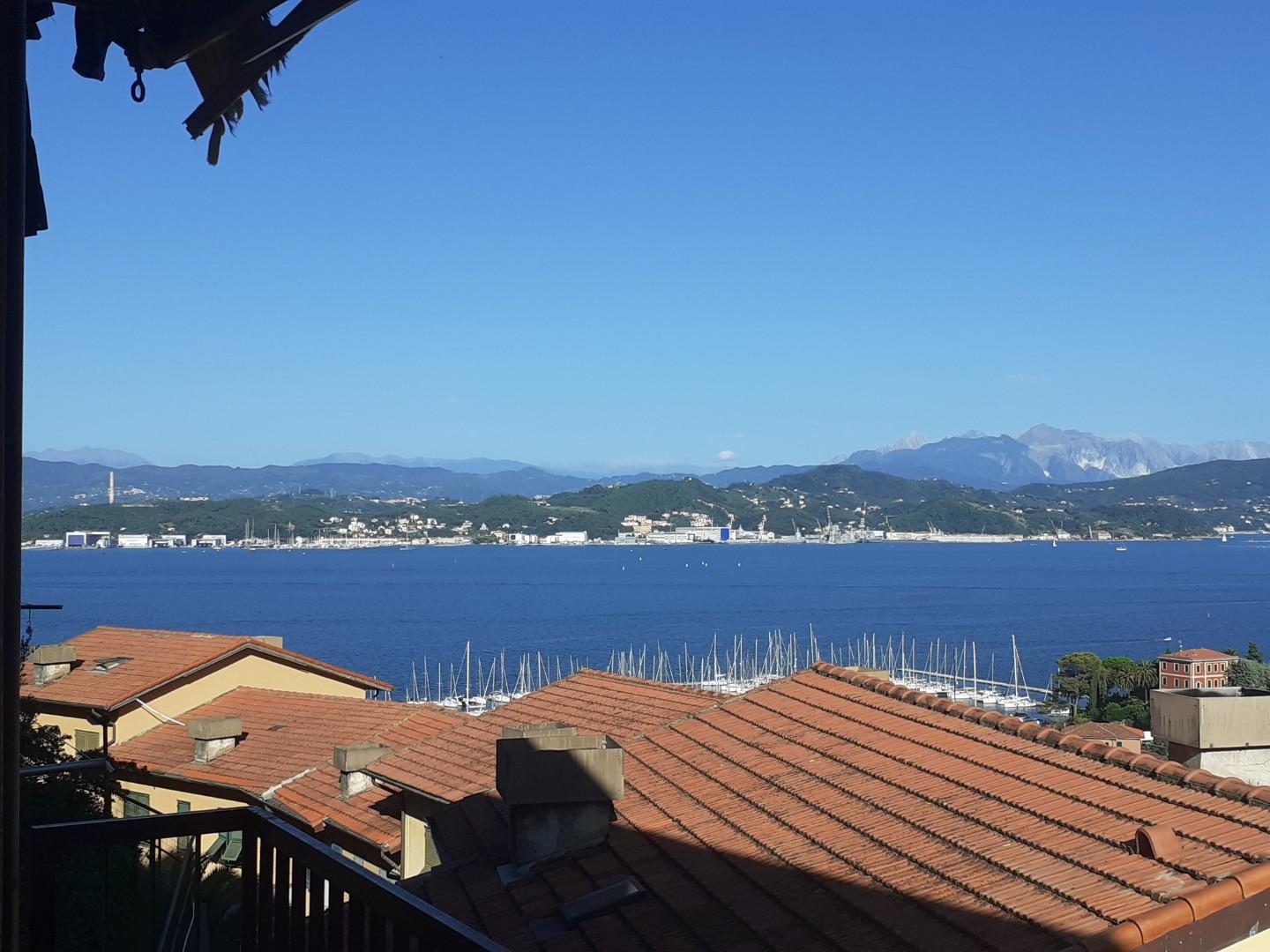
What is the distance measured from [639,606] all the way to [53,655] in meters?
106

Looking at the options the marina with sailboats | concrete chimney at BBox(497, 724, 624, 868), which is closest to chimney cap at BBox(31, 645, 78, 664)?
concrete chimney at BBox(497, 724, 624, 868)

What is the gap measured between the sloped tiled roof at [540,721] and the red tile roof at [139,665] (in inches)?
349

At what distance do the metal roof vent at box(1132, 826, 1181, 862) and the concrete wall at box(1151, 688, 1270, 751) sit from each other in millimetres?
2067

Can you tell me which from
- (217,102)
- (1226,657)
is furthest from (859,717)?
(1226,657)

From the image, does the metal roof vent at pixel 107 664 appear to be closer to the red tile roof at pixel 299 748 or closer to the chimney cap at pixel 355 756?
the red tile roof at pixel 299 748

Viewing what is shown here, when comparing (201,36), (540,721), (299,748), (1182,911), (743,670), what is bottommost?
(743,670)

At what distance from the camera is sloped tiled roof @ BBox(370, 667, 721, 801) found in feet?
34.3

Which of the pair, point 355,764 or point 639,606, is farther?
point 639,606

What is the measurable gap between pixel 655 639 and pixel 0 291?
96891 mm

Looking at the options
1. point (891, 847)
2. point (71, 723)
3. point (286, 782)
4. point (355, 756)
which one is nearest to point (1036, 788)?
point (891, 847)

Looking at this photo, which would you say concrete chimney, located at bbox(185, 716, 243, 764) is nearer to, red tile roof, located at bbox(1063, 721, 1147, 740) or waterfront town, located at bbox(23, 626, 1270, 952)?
waterfront town, located at bbox(23, 626, 1270, 952)

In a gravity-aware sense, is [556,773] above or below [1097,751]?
below

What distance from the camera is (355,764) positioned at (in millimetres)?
13250

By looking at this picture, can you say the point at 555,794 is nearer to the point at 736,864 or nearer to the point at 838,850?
the point at 736,864
